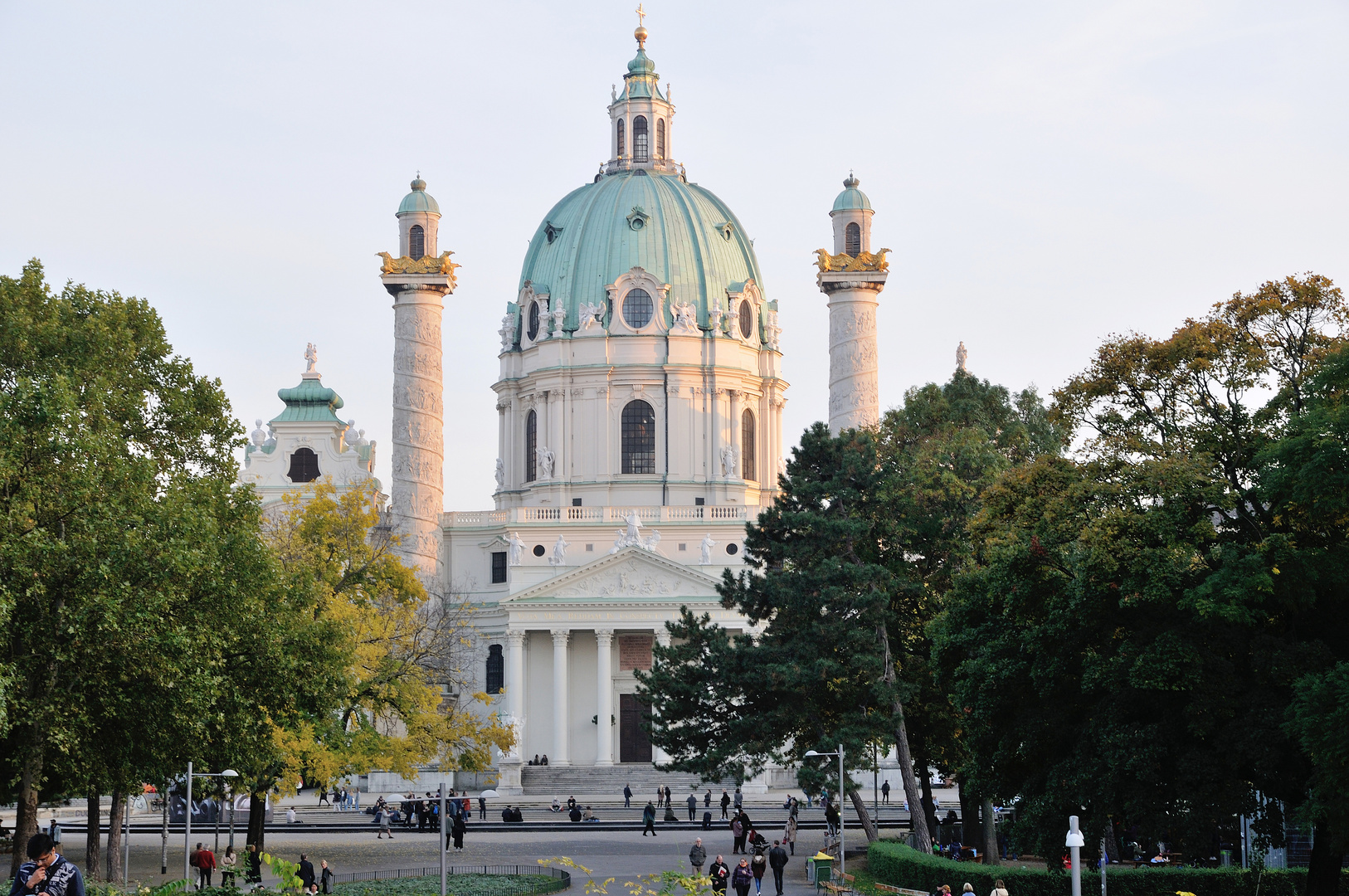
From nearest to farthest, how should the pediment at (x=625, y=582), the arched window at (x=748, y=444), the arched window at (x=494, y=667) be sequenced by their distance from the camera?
the pediment at (x=625, y=582)
the arched window at (x=494, y=667)
the arched window at (x=748, y=444)

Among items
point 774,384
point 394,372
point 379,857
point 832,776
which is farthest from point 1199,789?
point 774,384

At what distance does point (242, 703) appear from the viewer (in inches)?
1232

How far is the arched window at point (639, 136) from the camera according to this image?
90125 mm

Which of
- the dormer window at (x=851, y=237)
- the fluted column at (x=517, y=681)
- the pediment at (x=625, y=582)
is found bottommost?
the fluted column at (x=517, y=681)

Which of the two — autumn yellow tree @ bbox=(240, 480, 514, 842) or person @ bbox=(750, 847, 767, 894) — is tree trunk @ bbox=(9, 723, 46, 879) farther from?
person @ bbox=(750, 847, 767, 894)

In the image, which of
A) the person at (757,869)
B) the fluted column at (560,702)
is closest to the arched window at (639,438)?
the fluted column at (560,702)

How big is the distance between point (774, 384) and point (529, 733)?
75.3 feet

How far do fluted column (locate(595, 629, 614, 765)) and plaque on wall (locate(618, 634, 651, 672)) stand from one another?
72 cm

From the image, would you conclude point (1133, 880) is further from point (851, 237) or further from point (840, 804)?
point (851, 237)

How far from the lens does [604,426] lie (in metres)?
83.6

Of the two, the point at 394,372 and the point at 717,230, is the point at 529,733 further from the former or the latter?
the point at 717,230

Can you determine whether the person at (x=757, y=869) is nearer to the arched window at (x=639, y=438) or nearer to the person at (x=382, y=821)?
the person at (x=382, y=821)

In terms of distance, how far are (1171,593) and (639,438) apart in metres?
57.5

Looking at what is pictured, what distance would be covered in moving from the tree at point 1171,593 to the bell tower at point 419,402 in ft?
155
